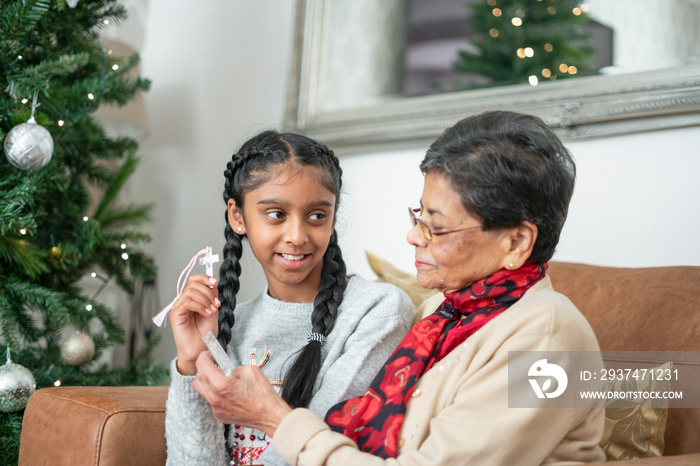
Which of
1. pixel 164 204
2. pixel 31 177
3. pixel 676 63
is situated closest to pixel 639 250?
pixel 676 63

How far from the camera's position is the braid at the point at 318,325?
4.27 ft

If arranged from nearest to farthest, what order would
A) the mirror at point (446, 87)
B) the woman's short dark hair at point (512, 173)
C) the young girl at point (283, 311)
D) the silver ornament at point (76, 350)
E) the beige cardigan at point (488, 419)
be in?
the beige cardigan at point (488, 419), the woman's short dark hair at point (512, 173), the young girl at point (283, 311), the mirror at point (446, 87), the silver ornament at point (76, 350)

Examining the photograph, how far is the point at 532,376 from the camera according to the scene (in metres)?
0.96

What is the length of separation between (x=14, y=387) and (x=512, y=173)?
57.5 inches

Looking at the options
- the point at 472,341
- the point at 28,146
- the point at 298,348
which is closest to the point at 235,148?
the point at 28,146

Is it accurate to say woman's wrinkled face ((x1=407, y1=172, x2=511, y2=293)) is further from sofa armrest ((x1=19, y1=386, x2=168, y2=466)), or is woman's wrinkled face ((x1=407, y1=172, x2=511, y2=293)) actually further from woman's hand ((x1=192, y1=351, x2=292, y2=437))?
sofa armrest ((x1=19, y1=386, x2=168, y2=466))

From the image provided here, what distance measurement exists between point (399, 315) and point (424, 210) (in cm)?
30

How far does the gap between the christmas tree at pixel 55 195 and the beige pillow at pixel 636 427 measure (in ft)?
4.77

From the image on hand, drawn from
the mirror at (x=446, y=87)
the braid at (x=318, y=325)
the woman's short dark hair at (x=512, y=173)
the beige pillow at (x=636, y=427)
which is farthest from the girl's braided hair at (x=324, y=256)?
the mirror at (x=446, y=87)

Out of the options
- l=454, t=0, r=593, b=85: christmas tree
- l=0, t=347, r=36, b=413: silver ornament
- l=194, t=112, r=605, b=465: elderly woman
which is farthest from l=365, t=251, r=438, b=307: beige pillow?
l=0, t=347, r=36, b=413: silver ornament

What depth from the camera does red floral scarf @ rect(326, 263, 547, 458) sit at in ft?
3.58

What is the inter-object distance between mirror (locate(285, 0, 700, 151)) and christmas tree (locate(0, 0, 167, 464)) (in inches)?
27.6

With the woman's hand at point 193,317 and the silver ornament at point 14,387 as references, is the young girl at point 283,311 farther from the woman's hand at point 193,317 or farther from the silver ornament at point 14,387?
the silver ornament at point 14,387

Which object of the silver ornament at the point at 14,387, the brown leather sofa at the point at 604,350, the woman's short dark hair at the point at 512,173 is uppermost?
the woman's short dark hair at the point at 512,173
